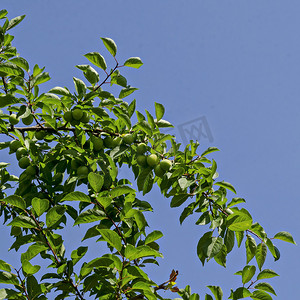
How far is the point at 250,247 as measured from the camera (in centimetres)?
257

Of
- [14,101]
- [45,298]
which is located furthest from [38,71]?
[45,298]

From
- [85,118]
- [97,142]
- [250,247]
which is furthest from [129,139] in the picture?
[250,247]

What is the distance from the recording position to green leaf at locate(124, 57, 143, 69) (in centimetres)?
300

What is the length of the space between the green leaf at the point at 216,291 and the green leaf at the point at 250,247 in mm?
281

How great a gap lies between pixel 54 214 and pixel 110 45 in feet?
4.41

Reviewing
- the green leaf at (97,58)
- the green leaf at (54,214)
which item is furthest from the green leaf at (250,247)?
the green leaf at (97,58)

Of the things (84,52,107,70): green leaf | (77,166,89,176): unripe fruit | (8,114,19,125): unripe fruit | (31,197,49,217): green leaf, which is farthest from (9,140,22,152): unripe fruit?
(31,197,49,217): green leaf

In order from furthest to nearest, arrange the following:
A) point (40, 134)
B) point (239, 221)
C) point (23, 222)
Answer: point (40, 134) → point (239, 221) → point (23, 222)

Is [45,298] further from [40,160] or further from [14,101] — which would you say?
[14,101]

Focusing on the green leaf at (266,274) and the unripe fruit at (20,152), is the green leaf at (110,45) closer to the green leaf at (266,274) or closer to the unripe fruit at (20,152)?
the unripe fruit at (20,152)

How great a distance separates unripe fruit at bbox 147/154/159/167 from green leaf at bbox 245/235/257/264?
731 mm

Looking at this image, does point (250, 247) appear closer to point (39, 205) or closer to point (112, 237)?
point (112, 237)

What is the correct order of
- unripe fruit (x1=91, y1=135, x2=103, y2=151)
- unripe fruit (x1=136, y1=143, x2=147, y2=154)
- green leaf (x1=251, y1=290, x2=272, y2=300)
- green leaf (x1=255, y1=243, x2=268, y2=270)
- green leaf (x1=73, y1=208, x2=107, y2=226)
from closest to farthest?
green leaf (x1=73, y1=208, x2=107, y2=226), green leaf (x1=251, y1=290, x2=272, y2=300), green leaf (x1=255, y1=243, x2=268, y2=270), unripe fruit (x1=136, y1=143, x2=147, y2=154), unripe fruit (x1=91, y1=135, x2=103, y2=151)

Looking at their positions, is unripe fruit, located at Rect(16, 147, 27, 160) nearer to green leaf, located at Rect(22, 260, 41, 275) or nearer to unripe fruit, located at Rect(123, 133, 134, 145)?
unripe fruit, located at Rect(123, 133, 134, 145)
